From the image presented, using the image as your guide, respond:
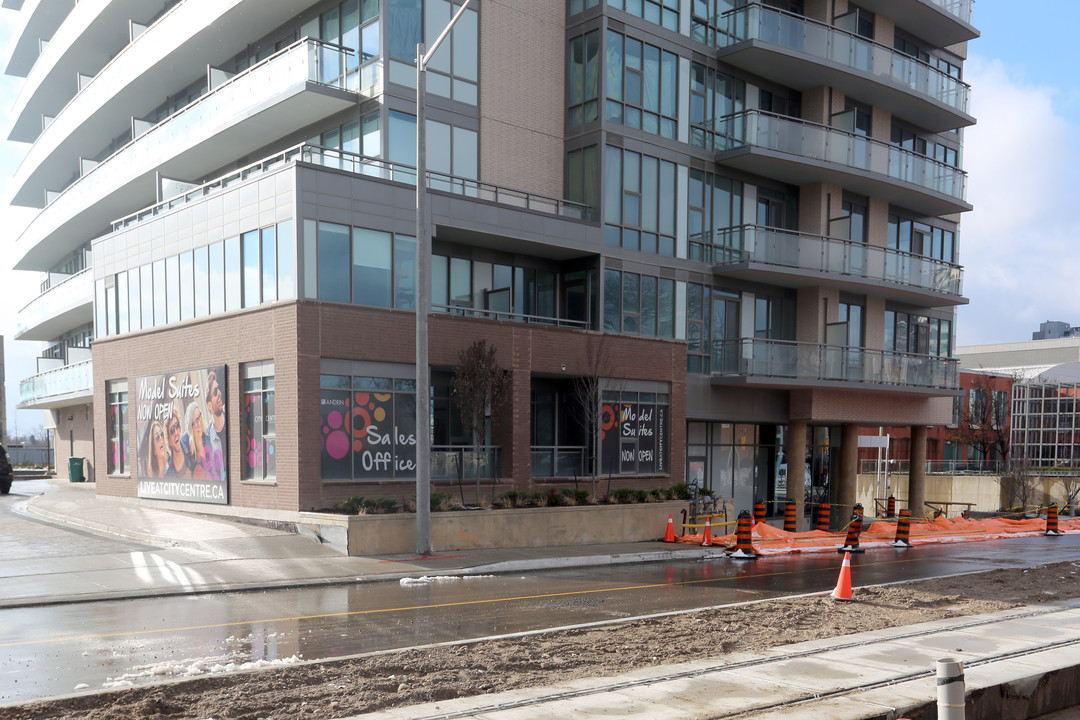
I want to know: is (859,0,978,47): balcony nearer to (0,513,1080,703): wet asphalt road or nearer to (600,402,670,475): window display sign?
(600,402,670,475): window display sign

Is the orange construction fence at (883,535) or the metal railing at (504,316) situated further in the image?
the metal railing at (504,316)

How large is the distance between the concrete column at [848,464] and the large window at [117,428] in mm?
25169

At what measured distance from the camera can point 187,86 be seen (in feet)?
108

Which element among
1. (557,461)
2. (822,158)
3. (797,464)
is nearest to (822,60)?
(822,158)

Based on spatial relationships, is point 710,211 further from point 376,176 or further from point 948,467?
point 948,467

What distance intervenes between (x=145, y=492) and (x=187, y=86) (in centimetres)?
1592

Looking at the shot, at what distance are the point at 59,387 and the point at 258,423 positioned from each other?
23.1 meters

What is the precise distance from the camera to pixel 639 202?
91.5 feet

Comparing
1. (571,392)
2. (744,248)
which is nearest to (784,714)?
(571,392)

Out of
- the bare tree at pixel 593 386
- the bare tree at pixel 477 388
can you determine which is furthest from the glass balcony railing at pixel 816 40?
the bare tree at pixel 477 388

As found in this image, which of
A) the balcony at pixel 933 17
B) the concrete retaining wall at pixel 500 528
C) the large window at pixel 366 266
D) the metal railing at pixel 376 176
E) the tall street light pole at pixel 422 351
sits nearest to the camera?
the tall street light pole at pixel 422 351

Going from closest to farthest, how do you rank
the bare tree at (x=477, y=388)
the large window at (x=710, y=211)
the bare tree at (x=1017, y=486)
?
the bare tree at (x=477, y=388) → the large window at (x=710, y=211) → the bare tree at (x=1017, y=486)

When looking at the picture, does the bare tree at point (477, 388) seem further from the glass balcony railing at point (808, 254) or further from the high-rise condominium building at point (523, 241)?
the glass balcony railing at point (808, 254)

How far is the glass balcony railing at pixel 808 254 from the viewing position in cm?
3030
